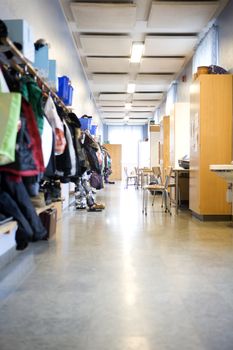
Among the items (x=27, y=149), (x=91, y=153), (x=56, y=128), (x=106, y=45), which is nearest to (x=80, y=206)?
(x=91, y=153)

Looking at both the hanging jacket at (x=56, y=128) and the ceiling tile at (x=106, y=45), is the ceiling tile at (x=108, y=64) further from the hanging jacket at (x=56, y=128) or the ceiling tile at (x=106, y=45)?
the hanging jacket at (x=56, y=128)

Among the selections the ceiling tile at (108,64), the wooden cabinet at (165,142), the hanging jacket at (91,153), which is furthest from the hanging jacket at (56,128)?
the wooden cabinet at (165,142)

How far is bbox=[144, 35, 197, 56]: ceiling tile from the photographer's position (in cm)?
686

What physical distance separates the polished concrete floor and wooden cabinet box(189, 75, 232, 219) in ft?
3.93

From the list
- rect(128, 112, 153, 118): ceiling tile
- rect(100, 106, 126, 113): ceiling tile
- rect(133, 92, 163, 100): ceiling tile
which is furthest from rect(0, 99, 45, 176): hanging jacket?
rect(128, 112, 153, 118): ceiling tile

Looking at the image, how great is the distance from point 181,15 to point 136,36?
134cm

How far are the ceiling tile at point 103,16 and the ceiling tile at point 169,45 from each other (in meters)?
0.90

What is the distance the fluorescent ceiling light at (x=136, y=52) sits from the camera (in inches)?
A: 289

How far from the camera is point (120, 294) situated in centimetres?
234

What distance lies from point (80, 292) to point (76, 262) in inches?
30.0

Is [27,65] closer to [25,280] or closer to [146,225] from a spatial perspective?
[25,280]

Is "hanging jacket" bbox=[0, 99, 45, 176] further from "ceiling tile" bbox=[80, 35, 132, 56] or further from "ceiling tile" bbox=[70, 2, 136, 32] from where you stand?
"ceiling tile" bbox=[80, 35, 132, 56]

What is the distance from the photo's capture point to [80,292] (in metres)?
2.37

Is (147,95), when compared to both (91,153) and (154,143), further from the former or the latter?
(91,153)
